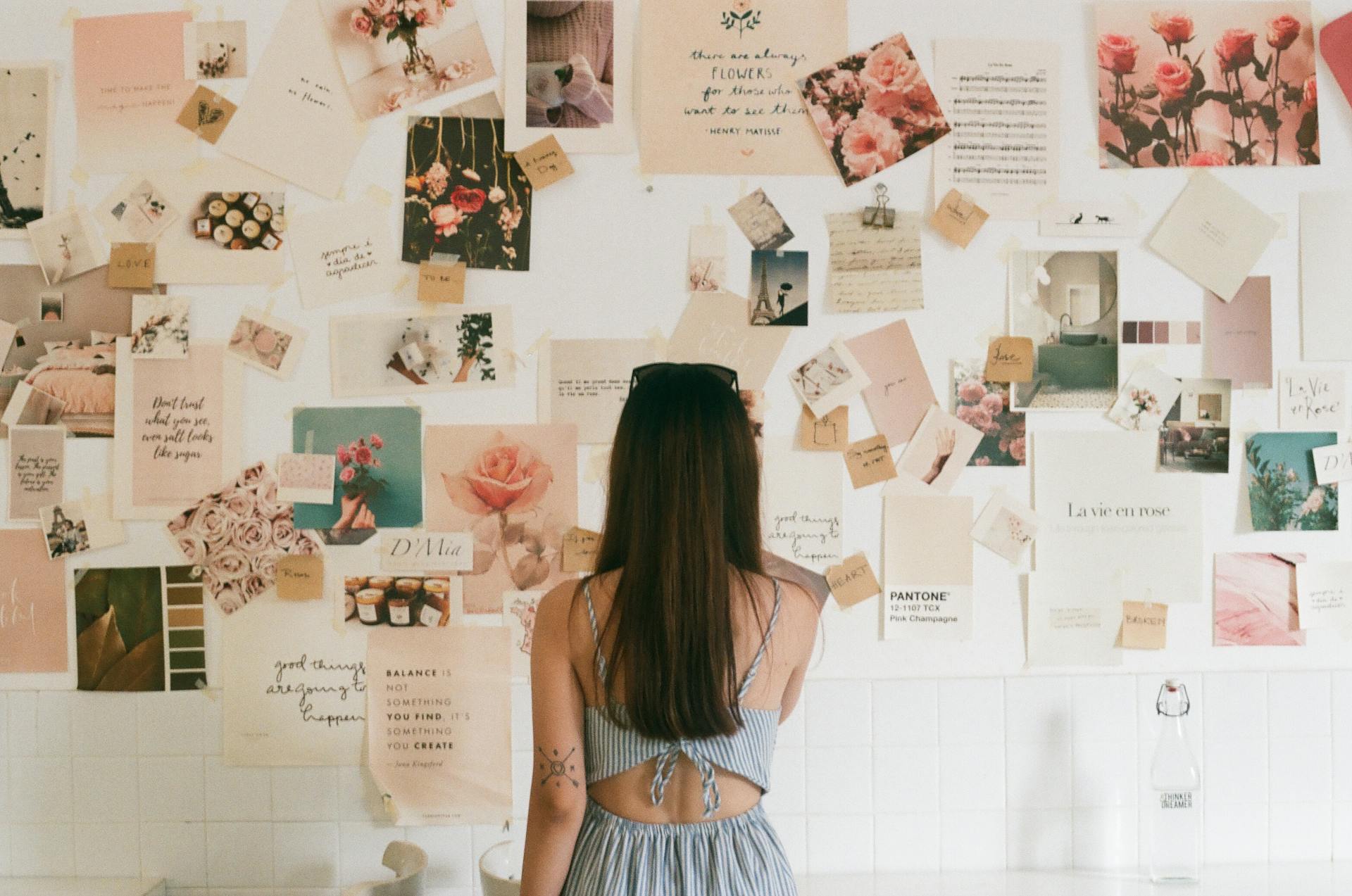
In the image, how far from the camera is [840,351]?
1834 millimetres

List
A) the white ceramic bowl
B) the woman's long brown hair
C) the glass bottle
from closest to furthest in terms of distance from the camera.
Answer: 1. the woman's long brown hair
2. the white ceramic bowl
3. the glass bottle

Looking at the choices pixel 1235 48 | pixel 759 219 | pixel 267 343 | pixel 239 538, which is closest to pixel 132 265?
pixel 267 343

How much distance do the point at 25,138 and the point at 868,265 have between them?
1510mm

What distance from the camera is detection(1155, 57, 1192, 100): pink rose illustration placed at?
1845 mm

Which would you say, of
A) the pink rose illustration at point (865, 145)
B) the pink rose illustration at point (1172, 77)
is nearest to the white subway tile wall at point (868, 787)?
the pink rose illustration at point (865, 145)

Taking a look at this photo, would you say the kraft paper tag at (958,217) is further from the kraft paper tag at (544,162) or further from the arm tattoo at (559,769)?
the arm tattoo at (559,769)

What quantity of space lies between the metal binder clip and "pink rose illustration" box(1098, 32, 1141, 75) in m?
0.46

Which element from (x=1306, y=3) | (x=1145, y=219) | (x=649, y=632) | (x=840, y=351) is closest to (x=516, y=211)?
(x=840, y=351)

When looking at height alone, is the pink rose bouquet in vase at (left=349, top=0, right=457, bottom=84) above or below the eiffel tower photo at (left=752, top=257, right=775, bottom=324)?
above

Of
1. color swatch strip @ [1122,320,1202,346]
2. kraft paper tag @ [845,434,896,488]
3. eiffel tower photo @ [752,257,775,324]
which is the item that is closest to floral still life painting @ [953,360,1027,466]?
kraft paper tag @ [845,434,896,488]

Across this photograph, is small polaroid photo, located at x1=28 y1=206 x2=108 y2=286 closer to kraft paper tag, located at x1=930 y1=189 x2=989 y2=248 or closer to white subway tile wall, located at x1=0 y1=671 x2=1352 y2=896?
white subway tile wall, located at x1=0 y1=671 x2=1352 y2=896

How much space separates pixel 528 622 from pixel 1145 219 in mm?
1330

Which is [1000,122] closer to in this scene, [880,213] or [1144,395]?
[880,213]

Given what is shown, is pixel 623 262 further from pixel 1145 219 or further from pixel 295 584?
pixel 1145 219
